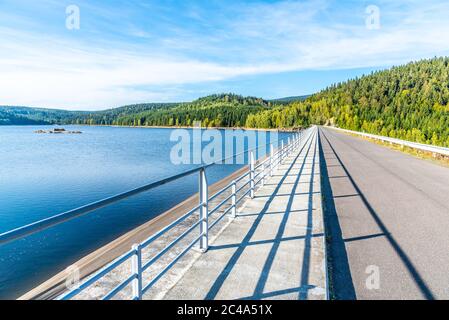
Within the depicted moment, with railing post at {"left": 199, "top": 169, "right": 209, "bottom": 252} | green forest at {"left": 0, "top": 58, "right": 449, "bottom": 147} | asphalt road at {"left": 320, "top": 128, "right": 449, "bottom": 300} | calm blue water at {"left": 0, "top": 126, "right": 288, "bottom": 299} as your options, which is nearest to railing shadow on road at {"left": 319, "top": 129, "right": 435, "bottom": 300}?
asphalt road at {"left": 320, "top": 128, "right": 449, "bottom": 300}

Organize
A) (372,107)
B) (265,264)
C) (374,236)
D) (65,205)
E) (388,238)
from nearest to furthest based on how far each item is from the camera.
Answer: (265,264) < (388,238) < (374,236) < (65,205) < (372,107)

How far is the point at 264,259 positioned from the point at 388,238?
2.71 meters

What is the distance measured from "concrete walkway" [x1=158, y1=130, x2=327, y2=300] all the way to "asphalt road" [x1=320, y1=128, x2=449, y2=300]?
0.37m

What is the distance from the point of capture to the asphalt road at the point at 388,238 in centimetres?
385

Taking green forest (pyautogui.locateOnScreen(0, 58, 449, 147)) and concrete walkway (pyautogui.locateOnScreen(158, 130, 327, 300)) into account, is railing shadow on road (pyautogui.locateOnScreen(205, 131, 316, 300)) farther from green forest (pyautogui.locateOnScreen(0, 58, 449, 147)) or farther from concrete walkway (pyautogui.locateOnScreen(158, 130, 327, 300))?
green forest (pyautogui.locateOnScreen(0, 58, 449, 147))

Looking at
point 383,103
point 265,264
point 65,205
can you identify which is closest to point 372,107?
point 383,103

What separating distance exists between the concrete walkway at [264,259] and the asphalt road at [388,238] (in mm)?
369

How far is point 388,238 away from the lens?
5.48 metres

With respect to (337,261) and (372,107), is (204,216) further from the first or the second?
(372,107)

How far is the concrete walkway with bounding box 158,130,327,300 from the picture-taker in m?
3.43

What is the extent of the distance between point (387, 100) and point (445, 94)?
22.2 metres

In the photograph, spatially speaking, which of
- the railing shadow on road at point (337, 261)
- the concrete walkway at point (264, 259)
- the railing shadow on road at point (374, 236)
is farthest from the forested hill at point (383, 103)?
the concrete walkway at point (264, 259)
